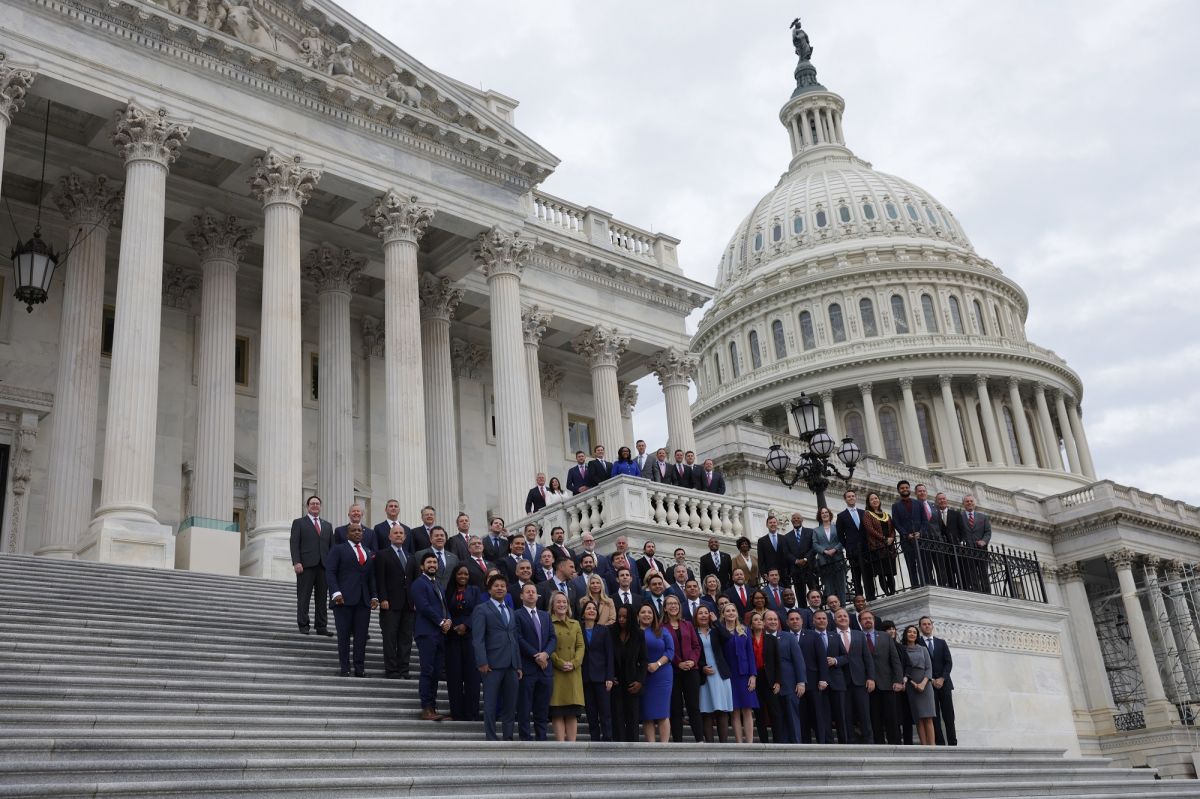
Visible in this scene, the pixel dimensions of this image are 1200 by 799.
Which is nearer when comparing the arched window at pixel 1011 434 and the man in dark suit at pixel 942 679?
the man in dark suit at pixel 942 679

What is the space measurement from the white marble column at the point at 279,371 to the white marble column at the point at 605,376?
434 inches

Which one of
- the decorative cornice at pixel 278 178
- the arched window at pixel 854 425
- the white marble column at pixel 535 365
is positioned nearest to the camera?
the decorative cornice at pixel 278 178

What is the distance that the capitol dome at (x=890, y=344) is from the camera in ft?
248

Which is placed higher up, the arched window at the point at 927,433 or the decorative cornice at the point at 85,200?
the arched window at the point at 927,433

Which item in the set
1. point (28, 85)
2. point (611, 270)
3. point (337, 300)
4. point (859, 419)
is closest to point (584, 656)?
point (28, 85)

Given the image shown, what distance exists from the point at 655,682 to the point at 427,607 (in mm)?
2669

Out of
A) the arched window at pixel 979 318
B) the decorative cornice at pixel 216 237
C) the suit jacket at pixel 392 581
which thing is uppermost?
the arched window at pixel 979 318

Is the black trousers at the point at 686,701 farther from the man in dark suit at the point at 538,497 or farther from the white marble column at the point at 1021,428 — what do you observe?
the white marble column at the point at 1021,428

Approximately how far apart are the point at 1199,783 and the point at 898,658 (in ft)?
16.6

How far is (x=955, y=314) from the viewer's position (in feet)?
267

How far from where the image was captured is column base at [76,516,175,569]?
762 inches

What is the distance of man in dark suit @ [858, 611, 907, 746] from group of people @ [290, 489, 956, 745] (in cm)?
2

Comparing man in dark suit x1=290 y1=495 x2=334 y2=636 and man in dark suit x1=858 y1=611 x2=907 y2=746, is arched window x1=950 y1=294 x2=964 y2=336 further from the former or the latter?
man in dark suit x1=290 y1=495 x2=334 y2=636

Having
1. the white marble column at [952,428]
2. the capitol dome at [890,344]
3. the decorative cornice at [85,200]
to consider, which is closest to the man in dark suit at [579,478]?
the decorative cornice at [85,200]
